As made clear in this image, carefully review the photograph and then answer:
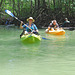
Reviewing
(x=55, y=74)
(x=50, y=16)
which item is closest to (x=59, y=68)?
(x=55, y=74)

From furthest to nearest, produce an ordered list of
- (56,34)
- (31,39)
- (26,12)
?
1. (26,12)
2. (56,34)
3. (31,39)

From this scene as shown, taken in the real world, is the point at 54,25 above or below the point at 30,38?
above

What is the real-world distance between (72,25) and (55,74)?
2695 cm

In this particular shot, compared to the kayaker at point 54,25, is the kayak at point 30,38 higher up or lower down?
lower down

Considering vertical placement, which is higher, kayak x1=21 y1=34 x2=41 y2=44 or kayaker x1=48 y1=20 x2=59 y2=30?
kayaker x1=48 y1=20 x2=59 y2=30

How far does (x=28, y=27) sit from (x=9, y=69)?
7.43 m

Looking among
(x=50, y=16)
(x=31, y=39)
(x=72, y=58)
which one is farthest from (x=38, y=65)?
(x=50, y=16)

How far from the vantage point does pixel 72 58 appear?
9234mm

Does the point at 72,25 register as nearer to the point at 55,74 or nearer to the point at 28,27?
the point at 28,27

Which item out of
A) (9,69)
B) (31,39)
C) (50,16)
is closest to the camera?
(9,69)

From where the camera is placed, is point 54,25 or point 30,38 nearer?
point 30,38

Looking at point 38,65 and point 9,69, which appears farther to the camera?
point 38,65

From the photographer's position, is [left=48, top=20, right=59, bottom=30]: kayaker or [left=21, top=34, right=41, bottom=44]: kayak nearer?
[left=21, top=34, right=41, bottom=44]: kayak

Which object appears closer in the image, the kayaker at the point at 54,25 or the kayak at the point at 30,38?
the kayak at the point at 30,38
